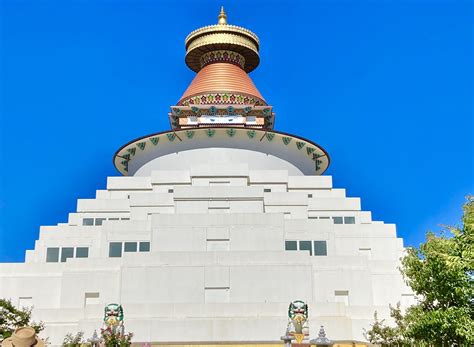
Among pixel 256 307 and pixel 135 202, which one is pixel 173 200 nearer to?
pixel 135 202

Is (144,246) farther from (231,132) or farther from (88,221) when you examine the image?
(231,132)

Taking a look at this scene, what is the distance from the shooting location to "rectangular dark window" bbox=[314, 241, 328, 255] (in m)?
30.3

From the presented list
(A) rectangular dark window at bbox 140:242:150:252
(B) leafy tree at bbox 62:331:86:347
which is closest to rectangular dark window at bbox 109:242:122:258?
(A) rectangular dark window at bbox 140:242:150:252

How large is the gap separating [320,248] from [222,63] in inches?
823

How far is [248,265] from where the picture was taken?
91.0ft

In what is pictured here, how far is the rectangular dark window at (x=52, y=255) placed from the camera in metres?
31.3

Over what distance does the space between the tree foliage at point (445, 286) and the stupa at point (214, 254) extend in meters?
7.18

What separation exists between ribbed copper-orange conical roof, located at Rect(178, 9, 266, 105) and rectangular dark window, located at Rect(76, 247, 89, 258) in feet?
50.3

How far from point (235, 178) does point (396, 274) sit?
10.7m

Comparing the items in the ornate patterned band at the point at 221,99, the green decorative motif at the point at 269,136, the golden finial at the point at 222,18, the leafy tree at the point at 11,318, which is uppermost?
the golden finial at the point at 222,18

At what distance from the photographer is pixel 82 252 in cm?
3123

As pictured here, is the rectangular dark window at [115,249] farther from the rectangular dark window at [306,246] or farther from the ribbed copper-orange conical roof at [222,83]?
the ribbed copper-orange conical roof at [222,83]

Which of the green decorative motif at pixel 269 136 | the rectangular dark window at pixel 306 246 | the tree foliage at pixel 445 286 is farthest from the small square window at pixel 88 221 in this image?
the tree foliage at pixel 445 286

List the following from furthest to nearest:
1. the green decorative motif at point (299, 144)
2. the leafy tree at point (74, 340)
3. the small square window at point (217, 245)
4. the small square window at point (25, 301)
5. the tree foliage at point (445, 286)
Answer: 1. the green decorative motif at point (299, 144)
2. the small square window at point (217, 245)
3. the small square window at point (25, 301)
4. the leafy tree at point (74, 340)
5. the tree foliage at point (445, 286)
